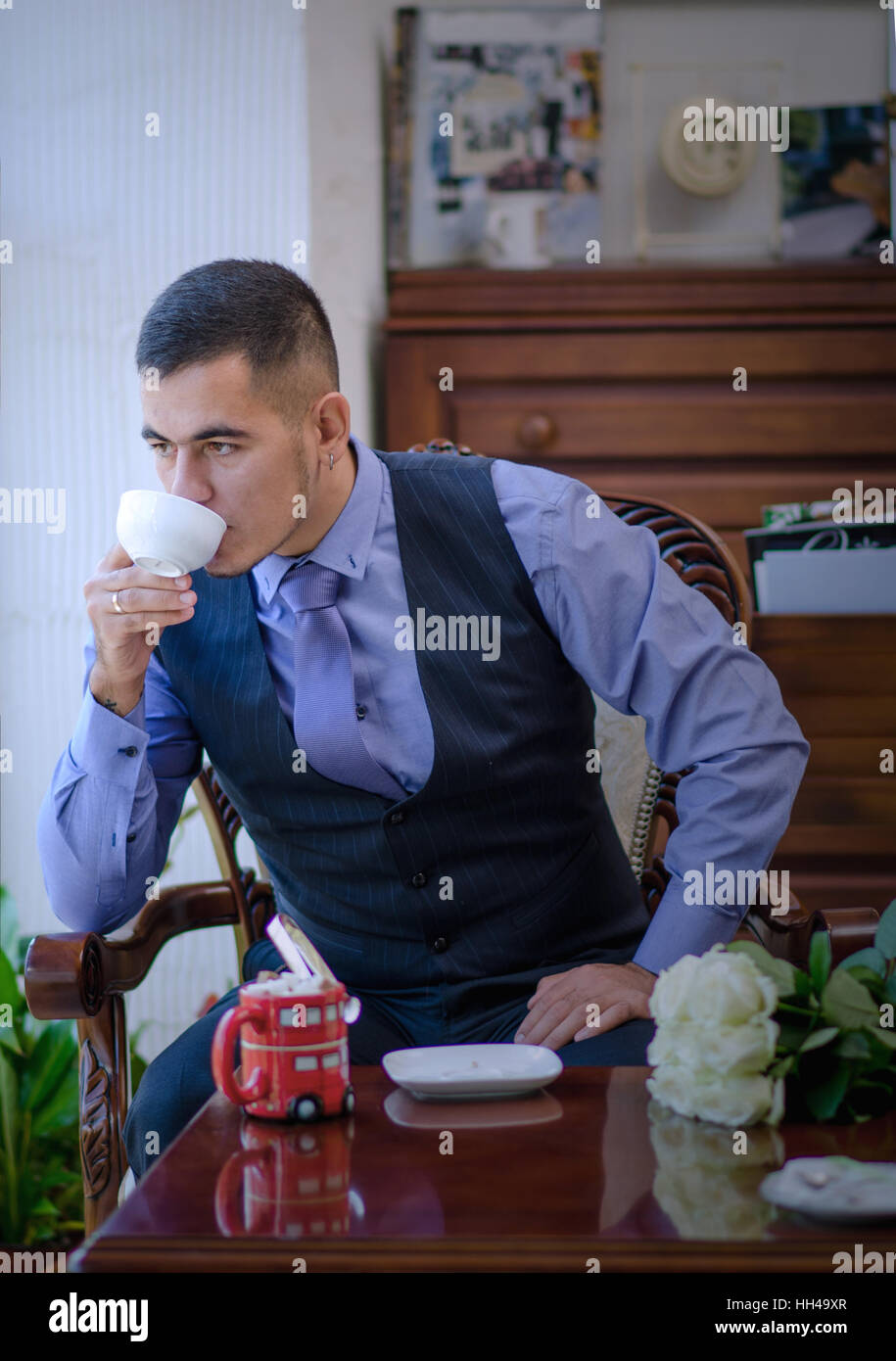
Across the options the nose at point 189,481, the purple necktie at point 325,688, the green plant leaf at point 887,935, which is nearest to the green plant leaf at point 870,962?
the green plant leaf at point 887,935

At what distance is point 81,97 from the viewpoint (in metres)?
2.45

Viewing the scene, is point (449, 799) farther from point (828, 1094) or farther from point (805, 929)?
point (828, 1094)

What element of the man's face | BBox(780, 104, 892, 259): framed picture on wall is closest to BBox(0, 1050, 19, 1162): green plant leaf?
the man's face

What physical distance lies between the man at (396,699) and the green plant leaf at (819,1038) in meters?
0.43

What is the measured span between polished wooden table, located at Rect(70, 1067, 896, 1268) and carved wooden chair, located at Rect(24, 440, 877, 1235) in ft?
0.91

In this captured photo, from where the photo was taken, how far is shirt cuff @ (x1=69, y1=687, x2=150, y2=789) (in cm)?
150

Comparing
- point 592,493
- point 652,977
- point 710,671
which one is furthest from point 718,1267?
point 592,493

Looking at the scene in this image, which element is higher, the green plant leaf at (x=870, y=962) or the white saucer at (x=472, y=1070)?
the green plant leaf at (x=870, y=962)

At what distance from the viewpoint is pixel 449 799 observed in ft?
5.00

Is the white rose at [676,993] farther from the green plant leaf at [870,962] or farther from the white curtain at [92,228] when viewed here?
the white curtain at [92,228]

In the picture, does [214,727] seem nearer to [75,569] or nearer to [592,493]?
[592,493]

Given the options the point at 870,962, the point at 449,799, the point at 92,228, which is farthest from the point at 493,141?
the point at 870,962

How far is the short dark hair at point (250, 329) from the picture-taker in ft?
4.79

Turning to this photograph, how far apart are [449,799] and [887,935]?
565 mm
